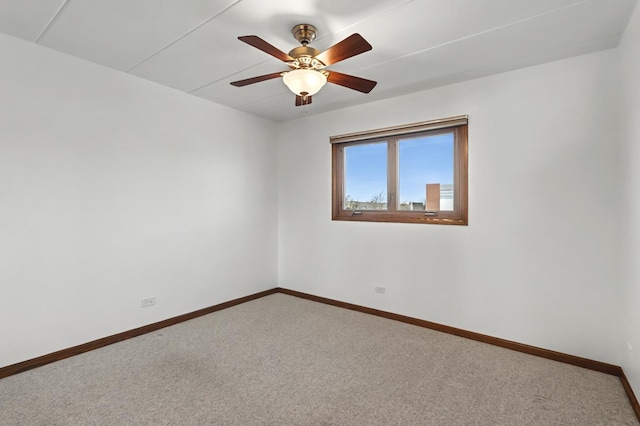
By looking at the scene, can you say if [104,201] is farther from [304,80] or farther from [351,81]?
[351,81]

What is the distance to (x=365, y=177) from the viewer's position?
3893 millimetres

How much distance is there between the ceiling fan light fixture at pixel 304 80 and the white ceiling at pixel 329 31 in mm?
313

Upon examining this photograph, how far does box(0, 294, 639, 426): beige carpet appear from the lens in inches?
74.9

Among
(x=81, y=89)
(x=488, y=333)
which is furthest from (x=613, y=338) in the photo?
(x=81, y=89)

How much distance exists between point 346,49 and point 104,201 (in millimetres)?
2451

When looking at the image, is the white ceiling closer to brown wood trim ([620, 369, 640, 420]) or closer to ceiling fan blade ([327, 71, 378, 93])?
ceiling fan blade ([327, 71, 378, 93])

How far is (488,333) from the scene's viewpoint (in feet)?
9.66

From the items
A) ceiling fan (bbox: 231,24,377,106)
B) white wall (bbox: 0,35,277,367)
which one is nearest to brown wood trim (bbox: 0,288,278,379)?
white wall (bbox: 0,35,277,367)

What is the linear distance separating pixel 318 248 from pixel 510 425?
273 centimetres

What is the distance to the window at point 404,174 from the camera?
3.19m

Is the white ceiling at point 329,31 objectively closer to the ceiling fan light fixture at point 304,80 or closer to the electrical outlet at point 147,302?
the ceiling fan light fixture at point 304,80

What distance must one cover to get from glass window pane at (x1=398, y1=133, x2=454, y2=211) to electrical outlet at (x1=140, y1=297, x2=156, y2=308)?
2781 mm

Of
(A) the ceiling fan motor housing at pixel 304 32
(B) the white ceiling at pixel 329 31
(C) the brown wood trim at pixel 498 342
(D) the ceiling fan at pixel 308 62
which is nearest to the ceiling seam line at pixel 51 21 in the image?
(B) the white ceiling at pixel 329 31

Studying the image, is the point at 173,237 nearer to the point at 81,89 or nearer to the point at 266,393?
the point at 81,89
